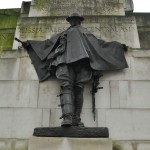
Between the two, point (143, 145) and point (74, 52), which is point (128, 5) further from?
point (143, 145)

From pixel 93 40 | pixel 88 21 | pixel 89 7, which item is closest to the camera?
pixel 93 40

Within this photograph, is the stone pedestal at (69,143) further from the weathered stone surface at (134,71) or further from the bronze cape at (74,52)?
the weathered stone surface at (134,71)

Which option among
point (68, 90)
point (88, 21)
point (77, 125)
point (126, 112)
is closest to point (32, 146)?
point (77, 125)

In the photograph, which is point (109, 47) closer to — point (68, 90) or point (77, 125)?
point (68, 90)

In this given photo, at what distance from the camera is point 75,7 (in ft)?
35.4

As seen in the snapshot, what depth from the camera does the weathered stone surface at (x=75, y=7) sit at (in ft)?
34.7

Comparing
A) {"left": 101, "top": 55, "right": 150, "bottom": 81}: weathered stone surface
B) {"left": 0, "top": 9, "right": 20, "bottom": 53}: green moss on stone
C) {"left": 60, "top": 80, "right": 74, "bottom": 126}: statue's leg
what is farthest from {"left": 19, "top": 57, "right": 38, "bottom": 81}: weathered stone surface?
{"left": 101, "top": 55, "right": 150, "bottom": 81}: weathered stone surface

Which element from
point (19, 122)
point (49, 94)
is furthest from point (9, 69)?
point (19, 122)

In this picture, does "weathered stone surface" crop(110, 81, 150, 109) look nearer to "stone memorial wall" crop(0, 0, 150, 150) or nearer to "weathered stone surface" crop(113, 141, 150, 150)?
"stone memorial wall" crop(0, 0, 150, 150)

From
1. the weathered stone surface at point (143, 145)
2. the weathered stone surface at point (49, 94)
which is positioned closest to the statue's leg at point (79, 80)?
the weathered stone surface at point (49, 94)

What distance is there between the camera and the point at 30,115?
25.8ft

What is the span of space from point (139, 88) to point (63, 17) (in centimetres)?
360

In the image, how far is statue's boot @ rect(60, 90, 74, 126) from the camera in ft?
21.4

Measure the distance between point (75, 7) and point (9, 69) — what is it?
11.9ft
